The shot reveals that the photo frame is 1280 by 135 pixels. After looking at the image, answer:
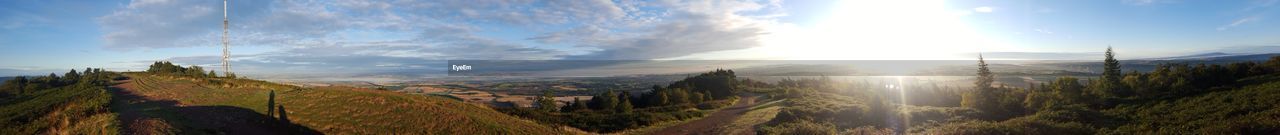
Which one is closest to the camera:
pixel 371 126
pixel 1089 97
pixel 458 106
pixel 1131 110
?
pixel 371 126

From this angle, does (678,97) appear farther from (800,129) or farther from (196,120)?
(196,120)

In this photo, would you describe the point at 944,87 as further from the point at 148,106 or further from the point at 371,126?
the point at 148,106

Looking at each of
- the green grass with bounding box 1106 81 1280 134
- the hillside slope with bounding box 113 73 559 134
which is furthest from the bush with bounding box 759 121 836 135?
the green grass with bounding box 1106 81 1280 134

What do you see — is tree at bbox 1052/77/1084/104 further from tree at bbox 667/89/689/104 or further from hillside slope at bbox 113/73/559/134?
hillside slope at bbox 113/73/559/134

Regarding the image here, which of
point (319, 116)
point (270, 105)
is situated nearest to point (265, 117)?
point (319, 116)

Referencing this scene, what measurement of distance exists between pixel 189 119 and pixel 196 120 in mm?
268

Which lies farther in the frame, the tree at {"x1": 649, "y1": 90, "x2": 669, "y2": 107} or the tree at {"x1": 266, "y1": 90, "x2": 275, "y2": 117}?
the tree at {"x1": 649, "y1": 90, "x2": 669, "y2": 107}

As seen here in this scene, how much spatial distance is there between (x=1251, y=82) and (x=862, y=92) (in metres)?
29.4

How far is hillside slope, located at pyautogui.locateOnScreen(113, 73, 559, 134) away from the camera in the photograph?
18.0m

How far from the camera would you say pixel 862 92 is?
6262 centimetres

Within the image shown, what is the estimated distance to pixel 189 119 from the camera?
723 inches

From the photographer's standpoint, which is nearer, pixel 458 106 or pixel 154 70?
pixel 458 106

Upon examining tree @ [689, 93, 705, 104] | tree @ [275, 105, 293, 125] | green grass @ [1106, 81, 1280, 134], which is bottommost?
tree @ [689, 93, 705, 104]

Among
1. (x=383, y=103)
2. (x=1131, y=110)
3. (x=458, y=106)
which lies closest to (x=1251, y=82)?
(x=1131, y=110)
